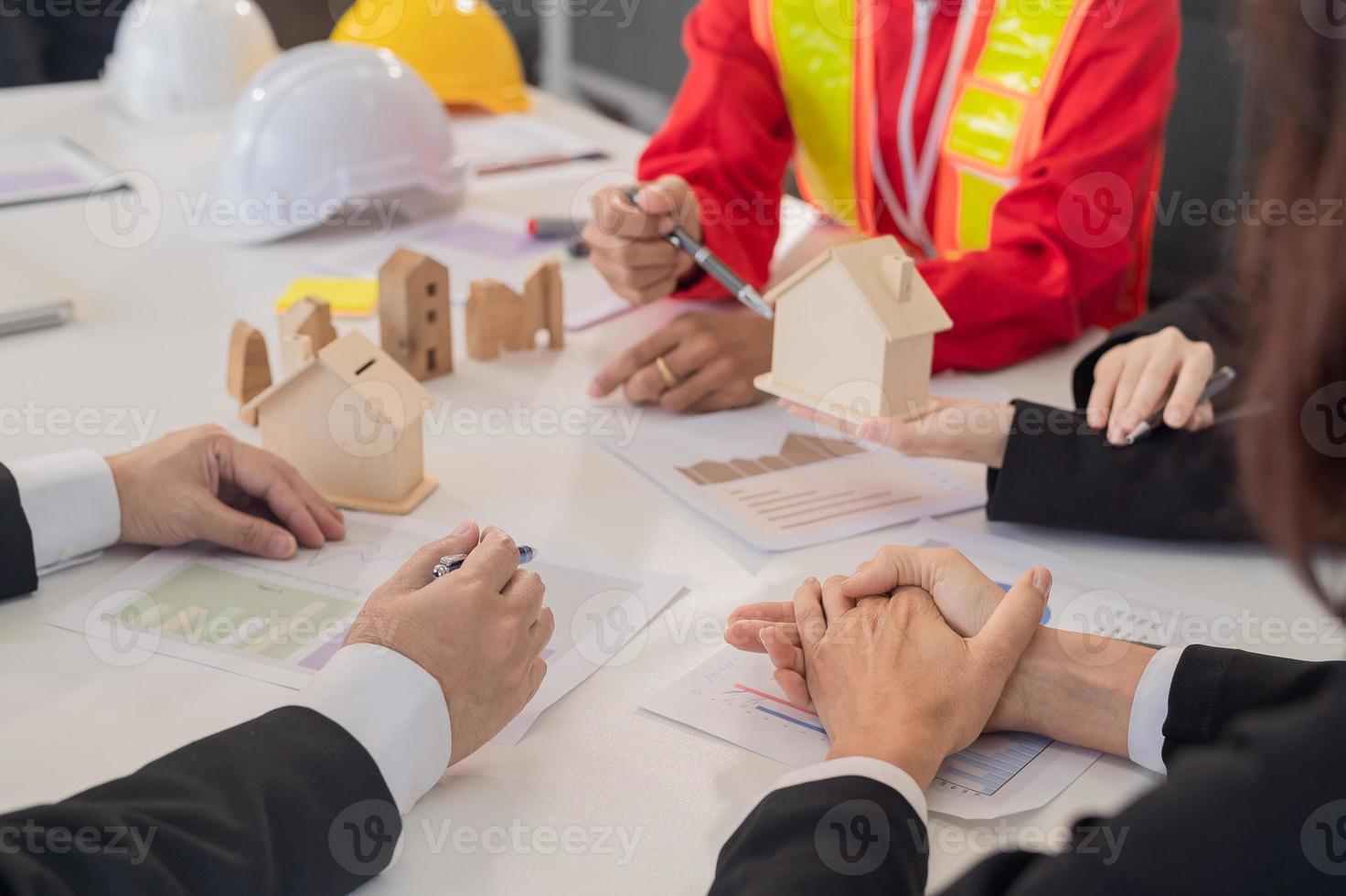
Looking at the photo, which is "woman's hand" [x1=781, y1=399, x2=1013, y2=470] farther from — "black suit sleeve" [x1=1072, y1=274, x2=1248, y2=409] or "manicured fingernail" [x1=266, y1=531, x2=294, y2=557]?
"manicured fingernail" [x1=266, y1=531, x2=294, y2=557]

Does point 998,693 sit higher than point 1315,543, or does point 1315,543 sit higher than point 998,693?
point 1315,543

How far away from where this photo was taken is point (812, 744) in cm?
80

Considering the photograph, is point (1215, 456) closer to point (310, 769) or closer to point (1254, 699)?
point (1254, 699)

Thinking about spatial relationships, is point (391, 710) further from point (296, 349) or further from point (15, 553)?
point (296, 349)

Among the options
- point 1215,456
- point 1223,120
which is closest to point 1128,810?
point 1215,456

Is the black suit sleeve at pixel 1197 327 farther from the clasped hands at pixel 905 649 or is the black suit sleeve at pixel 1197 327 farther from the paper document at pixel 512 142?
the paper document at pixel 512 142

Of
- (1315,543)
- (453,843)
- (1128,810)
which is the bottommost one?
(453,843)

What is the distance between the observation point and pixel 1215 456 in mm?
1096

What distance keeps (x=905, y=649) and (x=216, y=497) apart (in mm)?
559

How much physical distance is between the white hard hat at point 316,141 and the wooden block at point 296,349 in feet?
1.59

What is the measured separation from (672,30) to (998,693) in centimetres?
261

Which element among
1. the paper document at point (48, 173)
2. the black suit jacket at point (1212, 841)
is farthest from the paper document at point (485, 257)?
the black suit jacket at point (1212, 841)

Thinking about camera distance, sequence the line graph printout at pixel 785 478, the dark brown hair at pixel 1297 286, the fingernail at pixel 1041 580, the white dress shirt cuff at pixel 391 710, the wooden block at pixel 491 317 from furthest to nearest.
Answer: the wooden block at pixel 491 317
the line graph printout at pixel 785 478
the fingernail at pixel 1041 580
the white dress shirt cuff at pixel 391 710
the dark brown hair at pixel 1297 286

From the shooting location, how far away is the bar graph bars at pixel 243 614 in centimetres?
89
